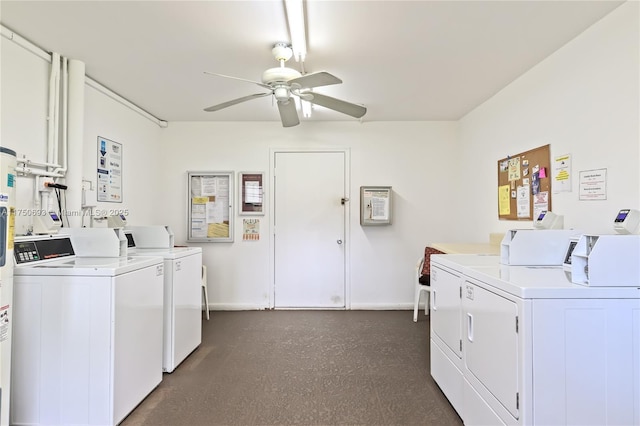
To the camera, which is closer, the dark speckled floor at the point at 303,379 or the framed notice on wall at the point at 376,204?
the dark speckled floor at the point at 303,379

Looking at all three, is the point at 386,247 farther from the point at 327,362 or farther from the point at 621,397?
the point at 621,397

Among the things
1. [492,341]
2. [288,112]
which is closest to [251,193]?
[288,112]

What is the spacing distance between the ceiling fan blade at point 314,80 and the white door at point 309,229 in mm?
2089

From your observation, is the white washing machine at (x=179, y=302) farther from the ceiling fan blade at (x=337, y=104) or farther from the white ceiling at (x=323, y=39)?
the ceiling fan blade at (x=337, y=104)

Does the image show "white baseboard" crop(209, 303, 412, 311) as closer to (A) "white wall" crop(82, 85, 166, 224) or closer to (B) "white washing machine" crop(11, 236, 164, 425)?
(A) "white wall" crop(82, 85, 166, 224)

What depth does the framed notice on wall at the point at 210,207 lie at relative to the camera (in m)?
4.31

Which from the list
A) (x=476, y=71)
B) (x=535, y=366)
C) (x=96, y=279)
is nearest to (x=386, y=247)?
(x=476, y=71)

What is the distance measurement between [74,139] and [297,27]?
6.73 ft

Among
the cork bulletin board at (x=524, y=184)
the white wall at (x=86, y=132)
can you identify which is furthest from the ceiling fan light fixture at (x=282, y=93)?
the cork bulletin board at (x=524, y=184)

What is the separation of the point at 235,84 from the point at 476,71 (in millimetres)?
2206

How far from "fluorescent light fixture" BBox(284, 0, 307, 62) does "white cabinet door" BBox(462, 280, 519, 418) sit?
1850 millimetres

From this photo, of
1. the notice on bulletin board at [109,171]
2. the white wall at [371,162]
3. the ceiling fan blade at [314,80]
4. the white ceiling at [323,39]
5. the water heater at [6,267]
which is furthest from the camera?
the notice on bulletin board at [109,171]

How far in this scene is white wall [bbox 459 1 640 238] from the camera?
190cm

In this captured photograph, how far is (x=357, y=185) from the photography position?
433 centimetres
